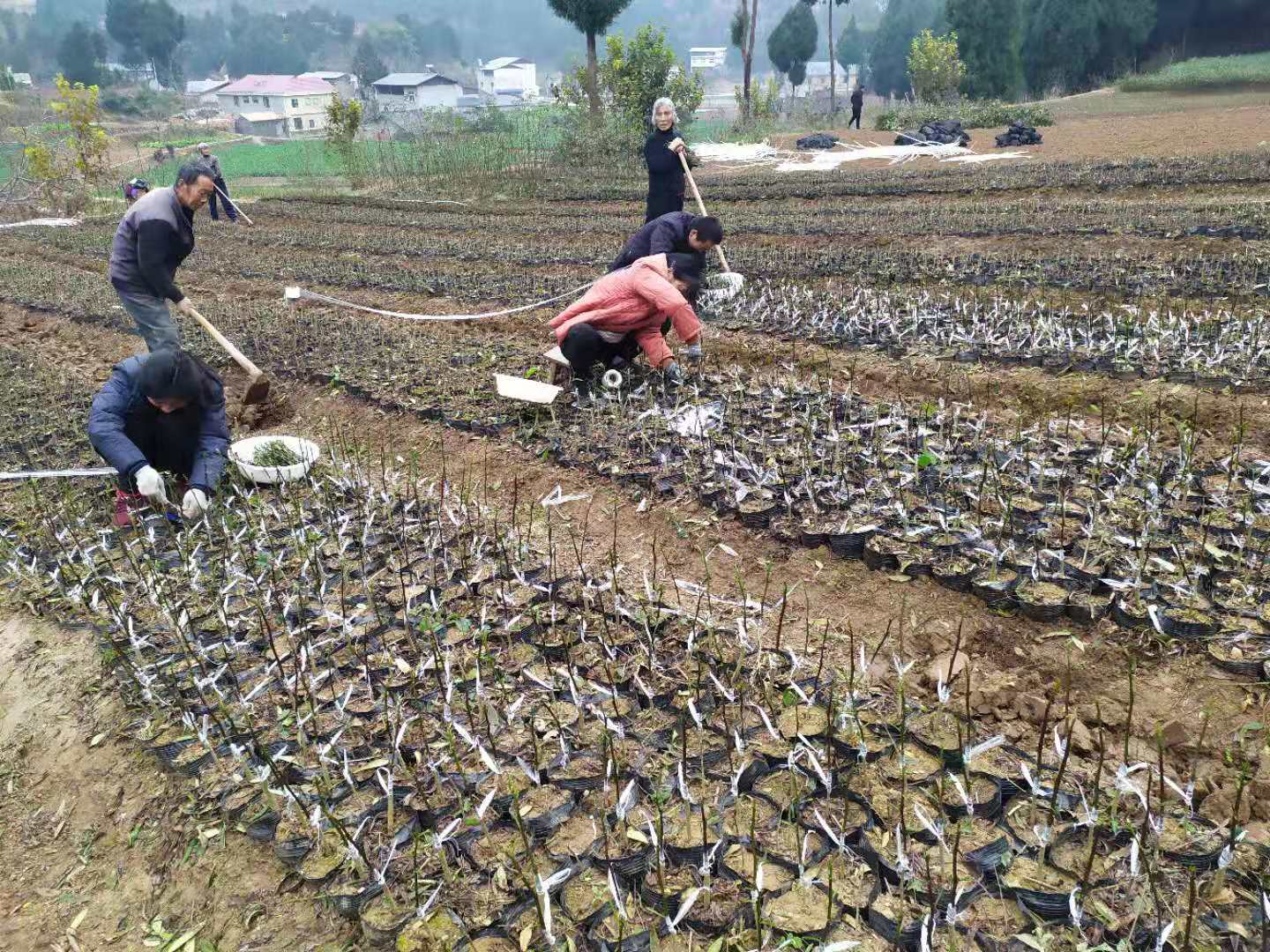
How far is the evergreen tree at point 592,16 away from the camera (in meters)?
20.0

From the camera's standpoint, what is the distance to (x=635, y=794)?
221cm

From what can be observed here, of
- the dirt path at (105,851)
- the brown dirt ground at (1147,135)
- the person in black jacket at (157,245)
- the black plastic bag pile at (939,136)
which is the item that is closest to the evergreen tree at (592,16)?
the brown dirt ground at (1147,135)

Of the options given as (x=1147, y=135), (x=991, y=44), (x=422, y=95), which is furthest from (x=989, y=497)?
(x=422, y=95)

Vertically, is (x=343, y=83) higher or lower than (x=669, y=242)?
higher

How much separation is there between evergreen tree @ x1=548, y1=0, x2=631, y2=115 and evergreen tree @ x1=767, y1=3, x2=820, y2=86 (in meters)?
28.8

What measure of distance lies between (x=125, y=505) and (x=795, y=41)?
49.3 metres

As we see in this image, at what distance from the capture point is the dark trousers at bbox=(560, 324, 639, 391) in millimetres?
4750

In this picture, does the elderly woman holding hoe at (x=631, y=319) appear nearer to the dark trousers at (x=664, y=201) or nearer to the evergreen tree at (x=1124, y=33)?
the dark trousers at (x=664, y=201)

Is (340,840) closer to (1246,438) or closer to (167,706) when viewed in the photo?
(167,706)

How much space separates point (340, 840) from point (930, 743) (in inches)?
60.3

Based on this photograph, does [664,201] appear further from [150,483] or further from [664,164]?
[150,483]

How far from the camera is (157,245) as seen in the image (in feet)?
14.6

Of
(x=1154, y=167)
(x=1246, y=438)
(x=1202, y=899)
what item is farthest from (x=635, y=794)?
(x=1154, y=167)

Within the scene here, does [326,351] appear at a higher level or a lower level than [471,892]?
higher
